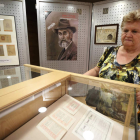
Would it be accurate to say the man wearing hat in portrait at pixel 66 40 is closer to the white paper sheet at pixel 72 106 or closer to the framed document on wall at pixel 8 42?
the framed document on wall at pixel 8 42

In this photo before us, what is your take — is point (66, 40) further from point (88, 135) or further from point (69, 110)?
point (88, 135)

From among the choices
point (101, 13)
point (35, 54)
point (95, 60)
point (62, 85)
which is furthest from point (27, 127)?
point (35, 54)

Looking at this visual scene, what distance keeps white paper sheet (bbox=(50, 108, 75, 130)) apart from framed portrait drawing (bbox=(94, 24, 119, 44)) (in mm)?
1682

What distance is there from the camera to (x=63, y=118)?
0.58 metres

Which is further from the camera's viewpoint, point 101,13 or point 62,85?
point 101,13

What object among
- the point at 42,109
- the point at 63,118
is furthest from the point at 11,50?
the point at 63,118

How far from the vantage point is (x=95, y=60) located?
2115 mm

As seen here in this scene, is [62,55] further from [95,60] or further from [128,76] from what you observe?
[128,76]

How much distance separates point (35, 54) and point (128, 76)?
2835 mm

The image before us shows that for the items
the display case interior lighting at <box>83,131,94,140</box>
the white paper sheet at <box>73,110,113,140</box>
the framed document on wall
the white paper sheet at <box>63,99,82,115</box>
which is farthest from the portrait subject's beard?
the display case interior lighting at <box>83,131,94,140</box>

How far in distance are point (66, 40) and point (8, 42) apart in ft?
3.42

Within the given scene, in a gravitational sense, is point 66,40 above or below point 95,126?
above

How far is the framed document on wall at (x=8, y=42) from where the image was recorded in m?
1.63

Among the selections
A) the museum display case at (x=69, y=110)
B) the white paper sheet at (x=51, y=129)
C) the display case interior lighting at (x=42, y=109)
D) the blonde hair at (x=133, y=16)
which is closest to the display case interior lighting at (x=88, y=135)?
the museum display case at (x=69, y=110)
